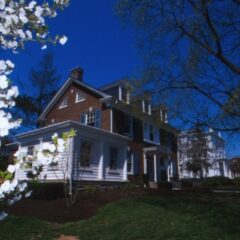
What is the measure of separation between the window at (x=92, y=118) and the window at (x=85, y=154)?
15.0ft

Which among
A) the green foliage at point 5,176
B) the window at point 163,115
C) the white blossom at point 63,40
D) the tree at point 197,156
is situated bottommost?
the green foliage at point 5,176

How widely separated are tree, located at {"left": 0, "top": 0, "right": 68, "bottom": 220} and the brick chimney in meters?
24.8

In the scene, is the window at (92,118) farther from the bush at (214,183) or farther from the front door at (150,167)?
the bush at (214,183)

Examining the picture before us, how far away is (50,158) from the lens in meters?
2.46

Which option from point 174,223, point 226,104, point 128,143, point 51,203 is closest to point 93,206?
point 51,203

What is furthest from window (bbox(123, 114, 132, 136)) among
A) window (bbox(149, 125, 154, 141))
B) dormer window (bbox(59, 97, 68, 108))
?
dormer window (bbox(59, 97, 68, 108))

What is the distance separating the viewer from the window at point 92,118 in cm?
2538

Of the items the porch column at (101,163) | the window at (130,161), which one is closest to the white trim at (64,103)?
the window at (130,161)

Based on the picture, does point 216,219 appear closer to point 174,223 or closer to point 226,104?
point 174,223

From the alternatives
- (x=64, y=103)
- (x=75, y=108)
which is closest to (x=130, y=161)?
(x=75, y=108)

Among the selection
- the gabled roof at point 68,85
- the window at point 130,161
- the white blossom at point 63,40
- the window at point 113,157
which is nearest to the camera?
the white blossom at point 63,40

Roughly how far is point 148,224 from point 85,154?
11.0m

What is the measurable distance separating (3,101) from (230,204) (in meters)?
11.1

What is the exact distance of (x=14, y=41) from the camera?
331 centimetres
